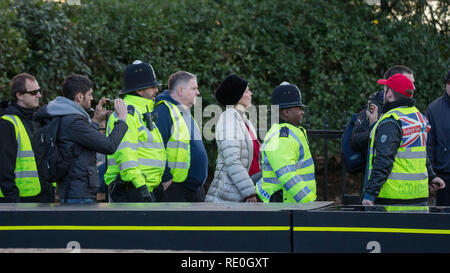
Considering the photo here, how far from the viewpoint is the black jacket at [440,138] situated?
21.5ft

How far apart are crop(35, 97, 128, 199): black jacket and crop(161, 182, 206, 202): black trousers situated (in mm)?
842

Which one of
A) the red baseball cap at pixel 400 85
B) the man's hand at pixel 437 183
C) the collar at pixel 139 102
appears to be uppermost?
the red baseball cap at pixel 400 85

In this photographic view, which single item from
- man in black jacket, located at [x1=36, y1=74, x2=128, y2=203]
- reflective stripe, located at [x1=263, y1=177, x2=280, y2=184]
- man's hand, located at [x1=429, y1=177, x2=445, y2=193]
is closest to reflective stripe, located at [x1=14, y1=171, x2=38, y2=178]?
man in black jacket, located at [x1=36, y1=74, x2=128, y2=203]

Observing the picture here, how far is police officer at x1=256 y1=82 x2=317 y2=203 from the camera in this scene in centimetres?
517

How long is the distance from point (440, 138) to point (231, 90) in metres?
2.29

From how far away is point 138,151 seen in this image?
5633 millimetres

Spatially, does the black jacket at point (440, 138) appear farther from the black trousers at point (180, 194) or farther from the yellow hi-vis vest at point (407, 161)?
the black trousers at point (180, 194)

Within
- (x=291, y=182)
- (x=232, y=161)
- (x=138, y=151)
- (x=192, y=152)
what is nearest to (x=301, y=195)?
(x=291, y=182)

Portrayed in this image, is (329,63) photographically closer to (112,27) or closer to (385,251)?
(112,27)

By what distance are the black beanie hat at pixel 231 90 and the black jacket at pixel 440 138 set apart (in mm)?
2104

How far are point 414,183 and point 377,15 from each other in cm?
594

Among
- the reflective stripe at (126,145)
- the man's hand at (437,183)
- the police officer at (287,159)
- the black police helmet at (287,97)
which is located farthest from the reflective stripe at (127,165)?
the man's hand at (437,183)

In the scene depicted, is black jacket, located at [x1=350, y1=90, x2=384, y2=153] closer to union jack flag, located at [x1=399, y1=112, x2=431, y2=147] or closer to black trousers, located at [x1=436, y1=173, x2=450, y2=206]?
union jack flag, located at [x1=399, y1=112, x2=431, y2=147]
